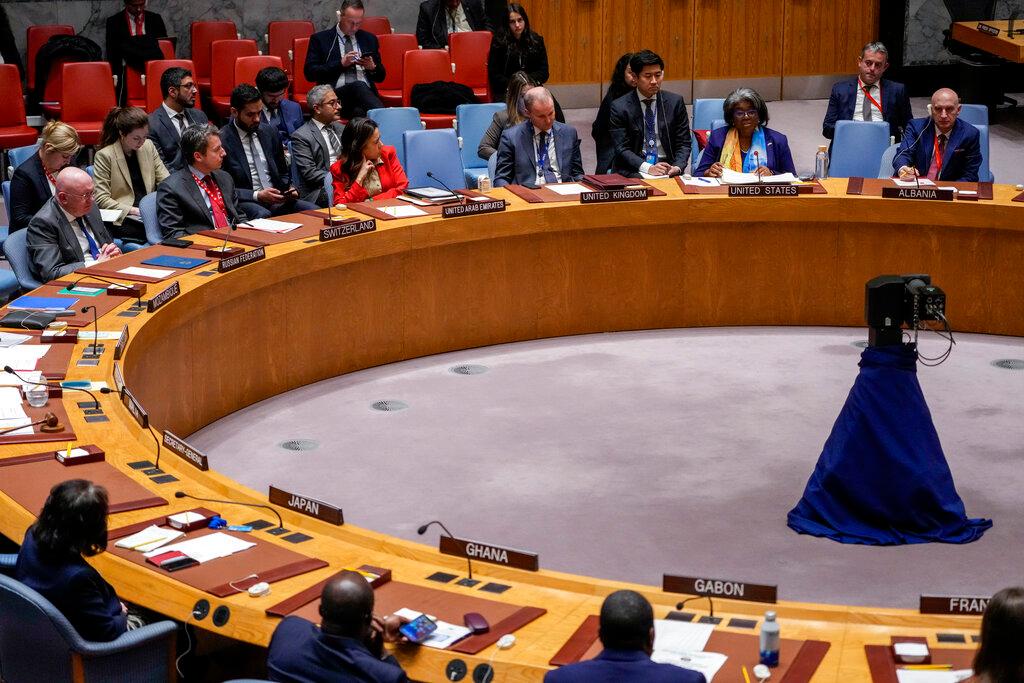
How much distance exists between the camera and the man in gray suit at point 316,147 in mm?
8570

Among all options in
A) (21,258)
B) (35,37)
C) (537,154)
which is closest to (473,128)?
(537,154)

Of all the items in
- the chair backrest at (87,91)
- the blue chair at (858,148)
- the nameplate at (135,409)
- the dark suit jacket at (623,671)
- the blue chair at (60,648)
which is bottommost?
the blue chair at (60,648)

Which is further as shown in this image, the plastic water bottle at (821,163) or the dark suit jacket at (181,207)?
the plastic water bottle at (821,163)

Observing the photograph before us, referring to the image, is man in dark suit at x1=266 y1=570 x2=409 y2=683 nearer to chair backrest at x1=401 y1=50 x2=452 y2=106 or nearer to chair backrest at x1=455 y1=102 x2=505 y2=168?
chair backrest at x1=455 y1=102 x2=505 y2=168

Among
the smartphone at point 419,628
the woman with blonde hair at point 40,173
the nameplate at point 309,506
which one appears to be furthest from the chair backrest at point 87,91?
the smartphone at point 419,628

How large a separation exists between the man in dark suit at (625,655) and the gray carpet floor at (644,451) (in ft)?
6.61

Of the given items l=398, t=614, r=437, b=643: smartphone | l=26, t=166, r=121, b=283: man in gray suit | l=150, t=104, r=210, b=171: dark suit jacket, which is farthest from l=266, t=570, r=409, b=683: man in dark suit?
l=150, t=104, r=210, b=171: dark suit jacket

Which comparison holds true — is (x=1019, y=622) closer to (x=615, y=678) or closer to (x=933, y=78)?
(x=615, y=678)

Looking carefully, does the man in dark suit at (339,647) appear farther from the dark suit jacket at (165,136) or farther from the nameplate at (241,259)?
the dark suit jacket at (165,136)

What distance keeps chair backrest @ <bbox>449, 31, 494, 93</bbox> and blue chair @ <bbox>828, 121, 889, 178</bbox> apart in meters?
3.40

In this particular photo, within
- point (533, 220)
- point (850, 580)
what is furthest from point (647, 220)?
point (850, 580)

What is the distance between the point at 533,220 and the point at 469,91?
3.06 m

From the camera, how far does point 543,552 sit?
5230 mm

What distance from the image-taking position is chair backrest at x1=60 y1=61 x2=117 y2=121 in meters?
10.0
